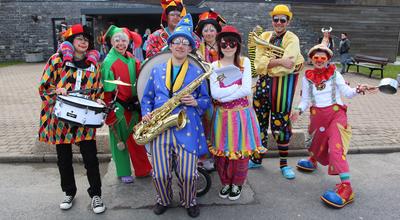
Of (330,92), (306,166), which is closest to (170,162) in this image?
(330,92)

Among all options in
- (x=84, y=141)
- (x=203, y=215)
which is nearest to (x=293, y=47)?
(x=203, y=215)

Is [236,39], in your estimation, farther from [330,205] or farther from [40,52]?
[40,52]

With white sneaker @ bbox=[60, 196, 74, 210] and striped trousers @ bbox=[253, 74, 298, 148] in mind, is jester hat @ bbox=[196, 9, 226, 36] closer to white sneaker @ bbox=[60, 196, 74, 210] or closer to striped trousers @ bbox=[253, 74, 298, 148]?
striped trousers @ bbox=[253, 74, 298, 148]

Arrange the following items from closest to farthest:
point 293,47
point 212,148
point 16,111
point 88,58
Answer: point 88,58, point 212,148, point 293,47, point 16,111

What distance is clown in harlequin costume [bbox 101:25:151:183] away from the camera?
3.94 m

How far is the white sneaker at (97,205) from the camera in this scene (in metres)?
3.69

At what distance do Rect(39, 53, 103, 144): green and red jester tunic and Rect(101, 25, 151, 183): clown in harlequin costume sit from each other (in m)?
0.34

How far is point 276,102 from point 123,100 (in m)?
1.90

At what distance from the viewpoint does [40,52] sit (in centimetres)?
2181

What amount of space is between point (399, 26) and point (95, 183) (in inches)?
866

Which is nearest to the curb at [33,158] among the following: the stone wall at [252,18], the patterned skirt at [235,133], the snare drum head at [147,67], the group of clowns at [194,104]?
the group of clowns at [194,104]

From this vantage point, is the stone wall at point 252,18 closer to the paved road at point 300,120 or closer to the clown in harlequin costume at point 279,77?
the paved road at point 300,120

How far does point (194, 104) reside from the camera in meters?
3.40

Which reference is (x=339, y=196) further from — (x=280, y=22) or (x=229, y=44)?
(x=280, y=22)
